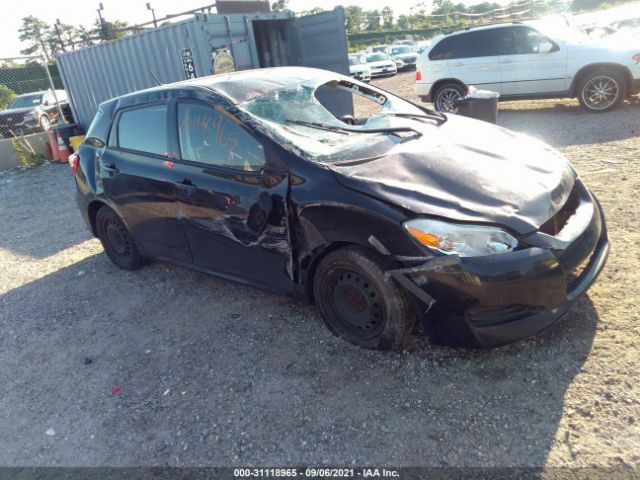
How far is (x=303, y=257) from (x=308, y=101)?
4.37ft

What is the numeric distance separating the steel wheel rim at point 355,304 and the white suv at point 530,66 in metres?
6.83

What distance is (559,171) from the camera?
3.10 m

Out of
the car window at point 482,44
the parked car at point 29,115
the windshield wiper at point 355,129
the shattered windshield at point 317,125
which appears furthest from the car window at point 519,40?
the parked car at point 29,115

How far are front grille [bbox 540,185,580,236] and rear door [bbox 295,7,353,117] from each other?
7.57 m

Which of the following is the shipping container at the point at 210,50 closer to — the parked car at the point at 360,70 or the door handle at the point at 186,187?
the door handle at the point at 186,187

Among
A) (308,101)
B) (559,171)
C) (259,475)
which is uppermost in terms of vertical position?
(308,101)

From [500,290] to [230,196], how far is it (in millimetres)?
1823

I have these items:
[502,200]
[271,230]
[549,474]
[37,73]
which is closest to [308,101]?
[271,230]

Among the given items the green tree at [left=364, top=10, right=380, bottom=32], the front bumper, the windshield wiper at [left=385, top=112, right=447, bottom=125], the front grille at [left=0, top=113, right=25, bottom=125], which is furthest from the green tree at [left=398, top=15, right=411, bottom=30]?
the front bumper

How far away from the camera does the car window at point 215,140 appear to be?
10.6 feet

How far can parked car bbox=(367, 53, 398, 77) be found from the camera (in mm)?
22714

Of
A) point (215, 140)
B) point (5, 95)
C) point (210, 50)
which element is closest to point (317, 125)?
point (215, 140)

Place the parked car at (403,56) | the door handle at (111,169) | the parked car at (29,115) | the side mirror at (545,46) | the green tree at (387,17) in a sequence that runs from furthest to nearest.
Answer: the green tree at (387,17) → the parked car at (403,56) → the parked car at (29,115) → the side mirror at (545,46) → the door handle at (111,169)

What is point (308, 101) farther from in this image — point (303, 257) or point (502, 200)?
point (502, 200)
